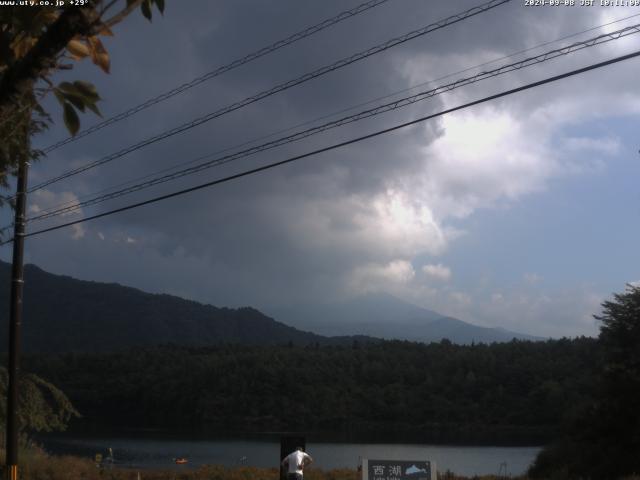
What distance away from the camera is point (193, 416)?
8800 cm

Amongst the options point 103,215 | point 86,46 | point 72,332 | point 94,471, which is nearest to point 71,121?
point 86,46

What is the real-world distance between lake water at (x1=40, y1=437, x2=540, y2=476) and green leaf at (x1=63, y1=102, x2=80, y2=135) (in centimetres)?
3785

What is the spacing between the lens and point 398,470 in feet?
54.0

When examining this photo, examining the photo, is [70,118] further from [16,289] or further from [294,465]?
[16,289]

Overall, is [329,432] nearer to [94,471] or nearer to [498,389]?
[498,389]

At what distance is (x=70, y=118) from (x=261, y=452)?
52.7m

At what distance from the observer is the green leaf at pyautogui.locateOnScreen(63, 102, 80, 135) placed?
12.5 feet

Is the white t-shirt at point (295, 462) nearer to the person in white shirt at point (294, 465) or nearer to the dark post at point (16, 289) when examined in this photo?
the person in white shirt at point (294, 465)

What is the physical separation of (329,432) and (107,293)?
12651cm

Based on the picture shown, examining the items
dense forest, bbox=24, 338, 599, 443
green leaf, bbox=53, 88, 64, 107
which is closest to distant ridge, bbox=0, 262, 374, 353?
dense forest, bbox=24, 338, 599, 443

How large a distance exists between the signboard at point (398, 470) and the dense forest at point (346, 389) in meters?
49.0

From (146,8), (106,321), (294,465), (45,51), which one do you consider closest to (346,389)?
(294,465)

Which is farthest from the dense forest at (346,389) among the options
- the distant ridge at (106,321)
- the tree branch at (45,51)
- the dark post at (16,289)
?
the tree branch at (45,51)

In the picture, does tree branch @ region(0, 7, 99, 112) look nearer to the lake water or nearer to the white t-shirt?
the white t-shirt
